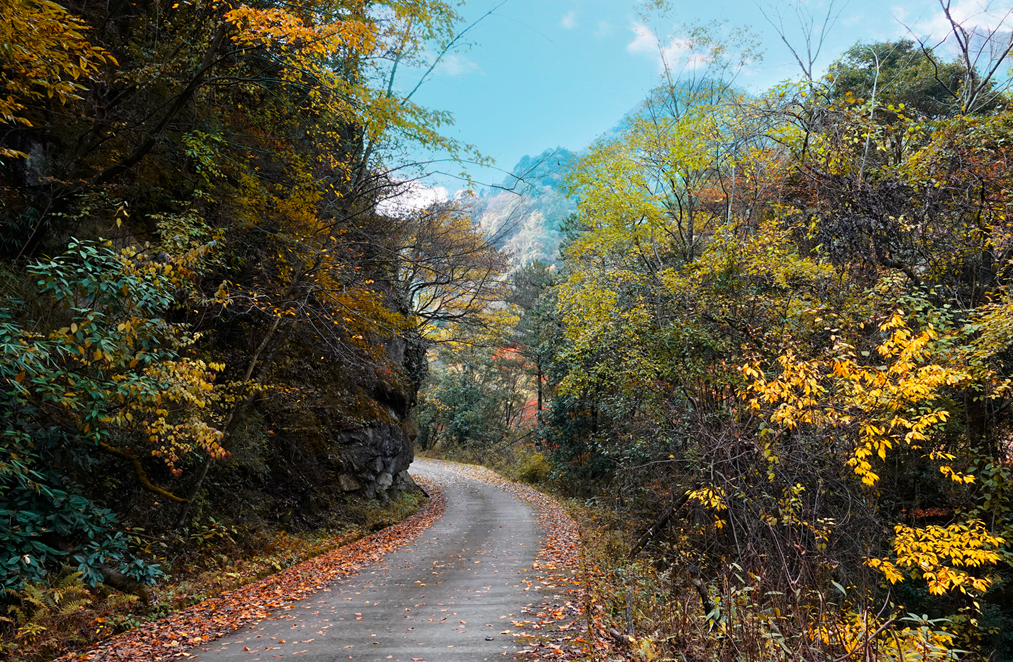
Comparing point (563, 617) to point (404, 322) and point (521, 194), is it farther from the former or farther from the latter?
point (404, 322)

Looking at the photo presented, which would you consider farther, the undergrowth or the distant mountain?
the distant mountain

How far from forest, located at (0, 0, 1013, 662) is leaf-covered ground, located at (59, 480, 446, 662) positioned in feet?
1.20

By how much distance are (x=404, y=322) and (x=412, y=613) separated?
21.6 feet

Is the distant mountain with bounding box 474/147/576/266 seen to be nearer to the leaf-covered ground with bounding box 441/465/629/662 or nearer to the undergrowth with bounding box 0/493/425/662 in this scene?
the leaf-covered ground with bounding box 441/465/629/662

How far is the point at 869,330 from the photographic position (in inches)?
375

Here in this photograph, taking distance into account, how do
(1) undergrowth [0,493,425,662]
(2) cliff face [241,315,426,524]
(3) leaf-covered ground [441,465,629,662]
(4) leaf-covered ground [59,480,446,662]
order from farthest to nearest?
(2) cliff face [241,315,426,524]
(4) leaf-covered ground [59,480,446,662]
(1) undergrowth [0,493,425,662]
(3) leaf-covered ground [441,465,629,662]

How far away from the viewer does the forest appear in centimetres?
590

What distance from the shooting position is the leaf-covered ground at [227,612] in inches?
225

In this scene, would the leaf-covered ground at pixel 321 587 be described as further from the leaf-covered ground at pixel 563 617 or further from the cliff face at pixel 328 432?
the cliff face at pixel 328 432

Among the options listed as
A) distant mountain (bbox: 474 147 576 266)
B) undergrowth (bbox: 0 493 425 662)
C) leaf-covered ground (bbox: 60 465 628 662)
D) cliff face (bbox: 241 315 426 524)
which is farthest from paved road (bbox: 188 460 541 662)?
distant mountain (bbox: 474 147 576 266)

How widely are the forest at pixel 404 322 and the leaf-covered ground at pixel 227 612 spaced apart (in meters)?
0.37

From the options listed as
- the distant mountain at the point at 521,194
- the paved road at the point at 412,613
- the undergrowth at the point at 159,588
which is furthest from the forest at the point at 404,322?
the paved road at the point at 412,613

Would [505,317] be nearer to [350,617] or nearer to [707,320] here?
[707,320]

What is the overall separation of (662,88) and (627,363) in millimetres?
8828
